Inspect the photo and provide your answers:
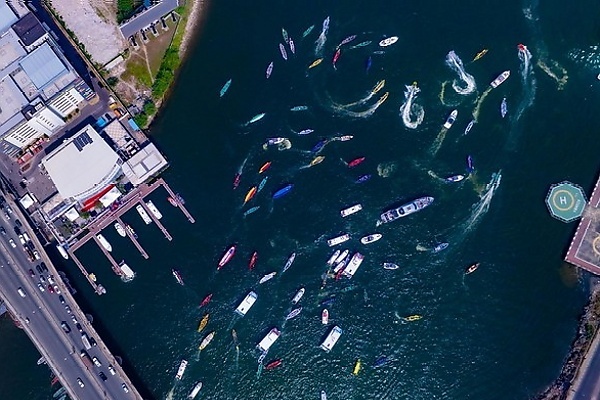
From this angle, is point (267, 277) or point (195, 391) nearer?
point (195, 391)

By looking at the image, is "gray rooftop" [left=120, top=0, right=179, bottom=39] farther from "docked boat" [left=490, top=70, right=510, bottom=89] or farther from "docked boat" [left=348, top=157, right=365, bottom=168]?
"docked boat" [left=490, top=70, right=510, bottom=89]

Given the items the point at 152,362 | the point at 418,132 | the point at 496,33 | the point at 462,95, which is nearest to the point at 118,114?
the point at 152,362

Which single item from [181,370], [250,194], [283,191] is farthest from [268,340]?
[283,191]

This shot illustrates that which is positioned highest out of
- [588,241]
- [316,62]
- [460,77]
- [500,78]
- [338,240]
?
[316,62]

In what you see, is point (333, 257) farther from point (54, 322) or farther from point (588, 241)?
point (54, 322)

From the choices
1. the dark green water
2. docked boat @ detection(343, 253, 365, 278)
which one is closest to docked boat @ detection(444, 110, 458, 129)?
the dark green water

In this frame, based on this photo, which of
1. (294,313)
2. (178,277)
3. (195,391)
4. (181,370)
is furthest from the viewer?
(178,277)

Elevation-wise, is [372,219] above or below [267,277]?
below
